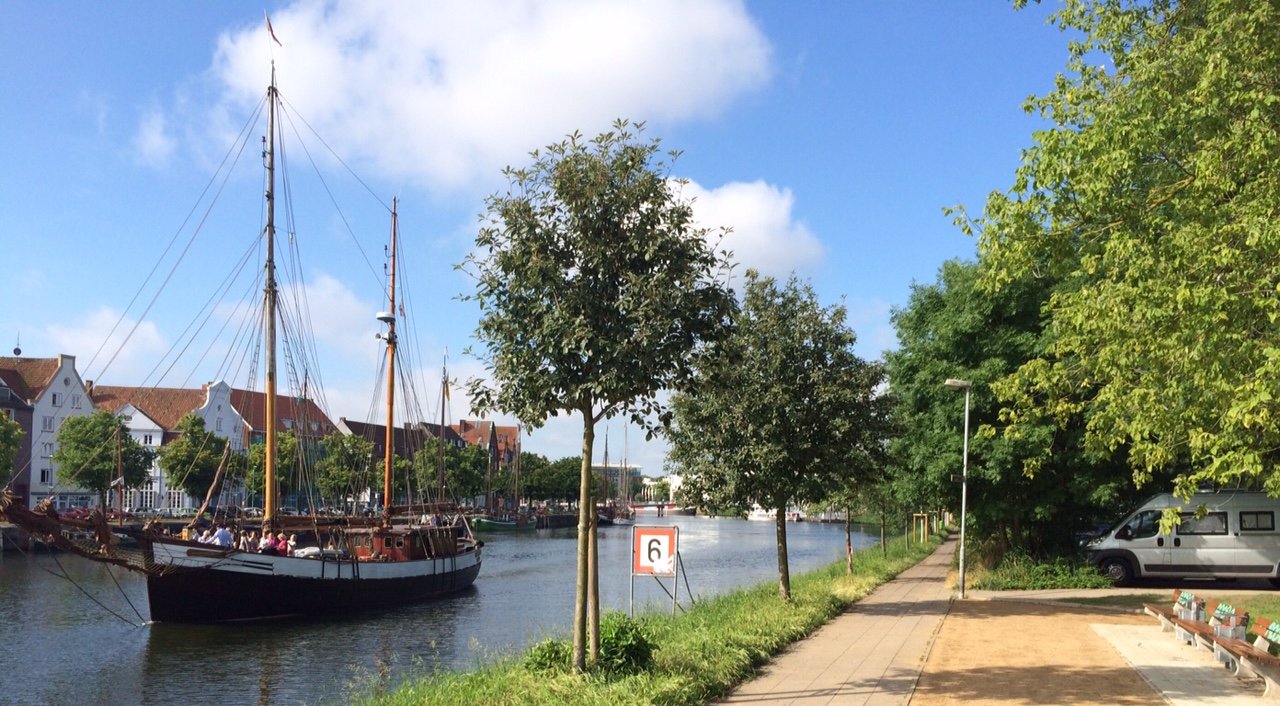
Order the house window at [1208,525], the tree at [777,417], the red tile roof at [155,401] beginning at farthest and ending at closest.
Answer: the red tile roof at [155,401] < the house window at [1208,525] < the tree at [777,417]

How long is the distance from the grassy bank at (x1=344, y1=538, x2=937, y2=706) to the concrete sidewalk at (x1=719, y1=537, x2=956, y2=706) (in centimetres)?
28

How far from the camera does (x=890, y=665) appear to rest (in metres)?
12.7

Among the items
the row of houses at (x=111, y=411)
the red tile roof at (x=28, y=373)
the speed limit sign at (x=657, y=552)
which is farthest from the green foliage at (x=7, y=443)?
the speed limit sign at (x=657, y=552)

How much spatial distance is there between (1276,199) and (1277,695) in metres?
5.22

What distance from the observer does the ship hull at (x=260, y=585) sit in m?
29.3

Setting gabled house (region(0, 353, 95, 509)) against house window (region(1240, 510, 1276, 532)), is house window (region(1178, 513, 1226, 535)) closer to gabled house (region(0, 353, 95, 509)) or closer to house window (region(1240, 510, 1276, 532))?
house window (region(1240, 510, 1276, 532))

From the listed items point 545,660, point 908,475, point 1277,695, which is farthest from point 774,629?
point 908,475

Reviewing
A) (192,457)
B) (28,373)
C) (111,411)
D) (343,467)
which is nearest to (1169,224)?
(192,457)

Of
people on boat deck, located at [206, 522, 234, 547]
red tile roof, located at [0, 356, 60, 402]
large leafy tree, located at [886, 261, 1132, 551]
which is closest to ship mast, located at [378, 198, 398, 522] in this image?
people on boat deck, located at [206, 522, 234, 547]

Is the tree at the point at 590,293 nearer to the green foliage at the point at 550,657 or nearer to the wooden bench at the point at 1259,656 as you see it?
the green foliage at the point at 550,657

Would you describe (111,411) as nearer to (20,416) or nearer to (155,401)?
(20,416)

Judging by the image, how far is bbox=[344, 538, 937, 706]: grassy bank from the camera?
9.77 meters

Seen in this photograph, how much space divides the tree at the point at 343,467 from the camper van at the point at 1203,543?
187 ft

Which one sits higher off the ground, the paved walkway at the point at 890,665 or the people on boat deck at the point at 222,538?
the paved walkway at the point at 890,665
